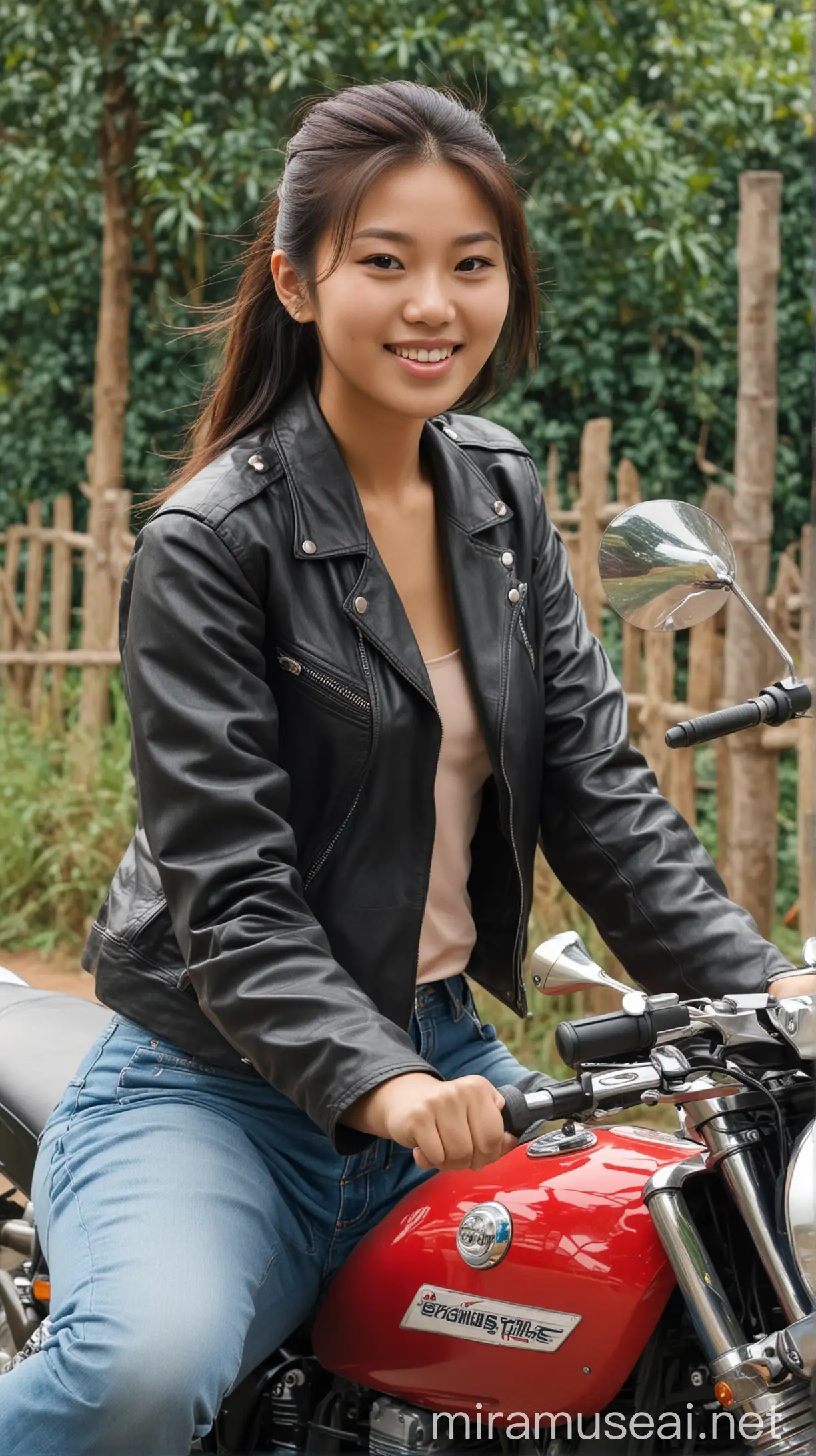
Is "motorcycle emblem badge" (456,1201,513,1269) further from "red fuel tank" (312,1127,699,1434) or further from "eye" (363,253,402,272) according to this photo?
"eye" (363,253,402,272)

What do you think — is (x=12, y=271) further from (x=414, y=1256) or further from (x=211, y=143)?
(x=414, y=1256)

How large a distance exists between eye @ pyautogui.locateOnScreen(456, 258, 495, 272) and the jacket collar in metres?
0.28

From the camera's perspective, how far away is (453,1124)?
153 centimetres

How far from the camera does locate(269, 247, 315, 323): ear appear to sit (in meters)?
2.08

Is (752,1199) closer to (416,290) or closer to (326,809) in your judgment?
(326,809)

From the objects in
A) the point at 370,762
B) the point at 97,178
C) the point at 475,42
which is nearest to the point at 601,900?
the point at 370,762

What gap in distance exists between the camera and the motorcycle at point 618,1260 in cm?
154

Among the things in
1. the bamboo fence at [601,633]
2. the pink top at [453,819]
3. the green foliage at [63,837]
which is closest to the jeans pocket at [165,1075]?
the pink top at [453,819]

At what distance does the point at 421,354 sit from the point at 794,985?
836 mm

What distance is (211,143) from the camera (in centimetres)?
780

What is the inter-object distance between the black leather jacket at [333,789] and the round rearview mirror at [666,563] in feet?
1.06

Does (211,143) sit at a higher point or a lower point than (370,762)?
higher

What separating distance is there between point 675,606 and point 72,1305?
0.98 meters

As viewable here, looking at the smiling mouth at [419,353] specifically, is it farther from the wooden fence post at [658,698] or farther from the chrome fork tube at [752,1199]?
the wooden fence post at [658,698]
